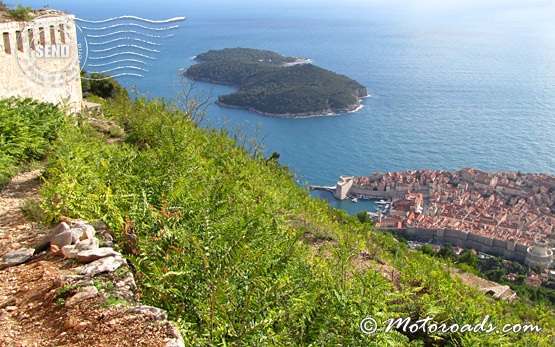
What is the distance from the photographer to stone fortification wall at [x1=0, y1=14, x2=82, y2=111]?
766cm

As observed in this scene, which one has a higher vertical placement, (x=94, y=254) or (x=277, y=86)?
(x=94, y=254)

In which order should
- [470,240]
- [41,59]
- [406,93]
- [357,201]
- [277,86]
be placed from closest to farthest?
[41,59] → [470,240] → [357,201] → [277,86] → [406,93]

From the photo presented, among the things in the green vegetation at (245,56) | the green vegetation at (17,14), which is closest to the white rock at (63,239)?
the green vegetation at (17,14)

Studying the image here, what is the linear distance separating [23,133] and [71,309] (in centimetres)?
403

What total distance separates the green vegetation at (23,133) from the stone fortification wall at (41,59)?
2.74 ft

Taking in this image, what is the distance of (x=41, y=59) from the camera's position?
27.6 ft

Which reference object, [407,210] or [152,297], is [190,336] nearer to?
[152,297]

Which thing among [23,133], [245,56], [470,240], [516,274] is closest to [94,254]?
[23,133]

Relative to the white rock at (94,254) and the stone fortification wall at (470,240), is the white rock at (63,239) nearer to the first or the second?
the white rock at (94,254)

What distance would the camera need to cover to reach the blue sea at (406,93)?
3838cm

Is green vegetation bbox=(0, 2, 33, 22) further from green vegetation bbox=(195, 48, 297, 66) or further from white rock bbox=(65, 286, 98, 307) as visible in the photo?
A: green vegetation bbox=(195, 48, 297, 66)

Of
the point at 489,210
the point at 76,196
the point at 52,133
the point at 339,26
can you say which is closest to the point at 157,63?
the point at 489,210

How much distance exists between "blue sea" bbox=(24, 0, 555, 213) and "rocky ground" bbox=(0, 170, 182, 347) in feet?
Answer: 35.6

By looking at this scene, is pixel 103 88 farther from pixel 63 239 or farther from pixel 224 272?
pixel 224 272
